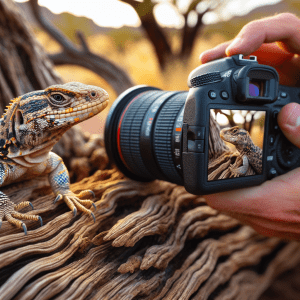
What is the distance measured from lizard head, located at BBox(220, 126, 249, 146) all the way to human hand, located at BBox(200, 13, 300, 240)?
0.15 metres

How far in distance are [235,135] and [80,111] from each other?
0.43 metres

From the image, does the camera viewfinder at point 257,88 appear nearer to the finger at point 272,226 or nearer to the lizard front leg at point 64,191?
the finger at point 272,226

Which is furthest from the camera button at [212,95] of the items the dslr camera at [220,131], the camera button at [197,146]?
the camera button at [197,146]

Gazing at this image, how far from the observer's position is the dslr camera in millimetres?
636

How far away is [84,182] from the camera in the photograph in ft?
3.50

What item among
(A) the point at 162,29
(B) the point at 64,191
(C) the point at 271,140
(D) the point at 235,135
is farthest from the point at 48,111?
(A) the point at 162,29

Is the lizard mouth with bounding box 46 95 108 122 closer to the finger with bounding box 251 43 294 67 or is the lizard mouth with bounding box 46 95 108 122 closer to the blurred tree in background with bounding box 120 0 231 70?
the finger with bounding box 251 43 294 67

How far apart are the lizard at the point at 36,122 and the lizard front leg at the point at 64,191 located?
3 cm

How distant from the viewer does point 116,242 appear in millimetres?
748

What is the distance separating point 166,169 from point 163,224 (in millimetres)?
197

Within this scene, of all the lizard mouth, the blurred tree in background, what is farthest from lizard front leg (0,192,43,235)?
the blurred tree in background

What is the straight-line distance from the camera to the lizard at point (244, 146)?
2.23 feet

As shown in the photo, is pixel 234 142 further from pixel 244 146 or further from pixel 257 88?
pixel 257 88

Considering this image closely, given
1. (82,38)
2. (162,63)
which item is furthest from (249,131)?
(162,63)
